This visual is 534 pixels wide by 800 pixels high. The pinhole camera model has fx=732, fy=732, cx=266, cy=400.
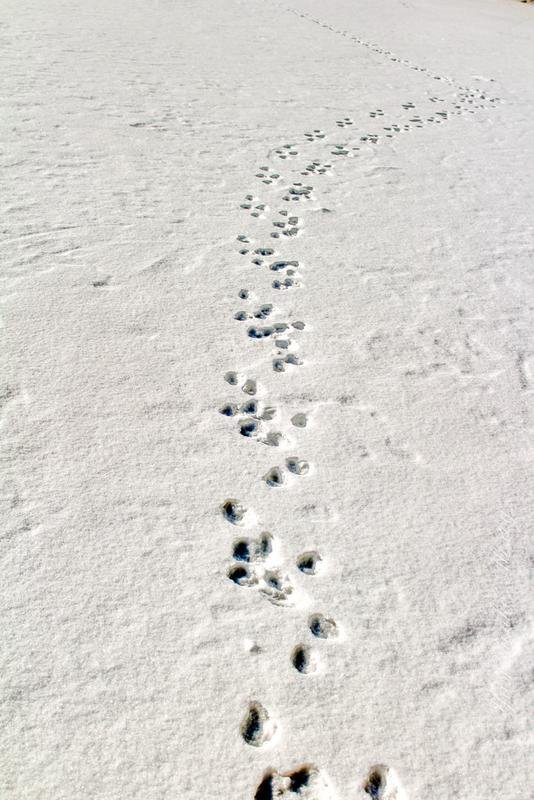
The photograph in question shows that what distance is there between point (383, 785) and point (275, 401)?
1.33 m

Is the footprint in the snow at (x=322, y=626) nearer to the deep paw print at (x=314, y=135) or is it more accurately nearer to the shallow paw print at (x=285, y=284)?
the shallow paw print at (x=285, y=284)

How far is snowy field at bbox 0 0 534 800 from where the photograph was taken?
60.1 inches

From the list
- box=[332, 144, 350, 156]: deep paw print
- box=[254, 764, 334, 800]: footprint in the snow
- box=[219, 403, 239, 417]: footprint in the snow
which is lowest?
box=[254, 764, 334, 800]: footprint in the snow

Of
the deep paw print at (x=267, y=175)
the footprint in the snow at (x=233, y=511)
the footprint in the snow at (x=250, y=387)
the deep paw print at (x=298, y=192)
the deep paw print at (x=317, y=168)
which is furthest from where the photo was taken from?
the deep paw print at (x=317, y=168)

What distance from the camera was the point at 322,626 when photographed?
69.4 inches

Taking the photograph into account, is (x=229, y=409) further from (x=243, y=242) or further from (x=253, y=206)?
(x=253, y=206)

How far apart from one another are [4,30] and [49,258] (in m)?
5.72

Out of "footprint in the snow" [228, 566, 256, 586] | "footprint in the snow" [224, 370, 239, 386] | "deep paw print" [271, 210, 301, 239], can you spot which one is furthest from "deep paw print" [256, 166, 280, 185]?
"footprint in the snow" [228, 566, 256, 586]

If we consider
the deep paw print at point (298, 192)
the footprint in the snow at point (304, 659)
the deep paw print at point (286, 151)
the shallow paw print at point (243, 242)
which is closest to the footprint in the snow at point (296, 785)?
the footprint in the snow at point (304, 659)

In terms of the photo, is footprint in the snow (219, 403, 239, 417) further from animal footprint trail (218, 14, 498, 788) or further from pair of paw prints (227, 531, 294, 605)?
pair of paw prints (227, 531, 294, 605)

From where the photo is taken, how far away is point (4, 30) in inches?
301

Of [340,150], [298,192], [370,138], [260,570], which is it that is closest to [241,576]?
[260,570]

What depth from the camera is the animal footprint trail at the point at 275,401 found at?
1.54 metres

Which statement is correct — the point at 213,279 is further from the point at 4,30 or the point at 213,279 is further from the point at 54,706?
the point at 4,30
